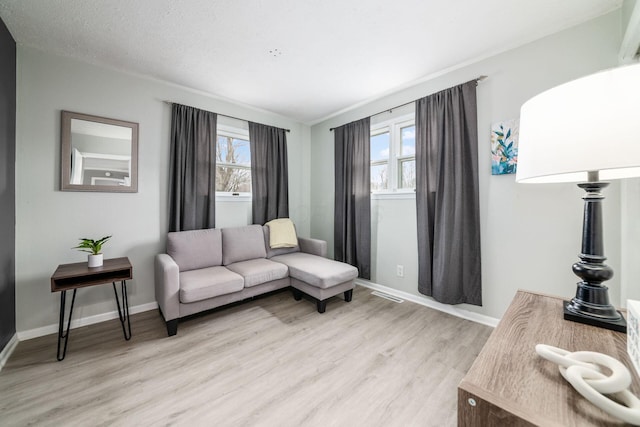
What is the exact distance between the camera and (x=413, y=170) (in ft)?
9.44

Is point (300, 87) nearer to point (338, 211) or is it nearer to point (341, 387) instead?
point (338, 211)

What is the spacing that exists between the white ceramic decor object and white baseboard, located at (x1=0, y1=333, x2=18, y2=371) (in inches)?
122

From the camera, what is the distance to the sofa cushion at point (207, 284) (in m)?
2.12

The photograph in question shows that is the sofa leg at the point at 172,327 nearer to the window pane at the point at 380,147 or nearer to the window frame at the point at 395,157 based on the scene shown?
the window frame at the point at 395,157

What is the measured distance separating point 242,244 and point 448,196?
2.43 metres

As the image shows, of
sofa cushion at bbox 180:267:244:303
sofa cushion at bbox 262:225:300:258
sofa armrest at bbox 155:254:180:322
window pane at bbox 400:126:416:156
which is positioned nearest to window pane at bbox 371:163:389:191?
window pane at bbox 400:126:416:156

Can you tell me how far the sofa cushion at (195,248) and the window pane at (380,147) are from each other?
226 cm

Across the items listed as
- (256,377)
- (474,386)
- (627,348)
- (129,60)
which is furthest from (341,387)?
(129,60)

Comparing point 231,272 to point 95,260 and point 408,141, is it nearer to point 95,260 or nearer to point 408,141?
point 95,260

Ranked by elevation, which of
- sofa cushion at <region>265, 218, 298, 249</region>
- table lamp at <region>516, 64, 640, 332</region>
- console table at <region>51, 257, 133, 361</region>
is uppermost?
table lamp at <region>516, 64, 640, 332</region>

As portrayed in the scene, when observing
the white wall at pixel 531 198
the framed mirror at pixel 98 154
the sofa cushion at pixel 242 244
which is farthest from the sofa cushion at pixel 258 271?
the white wall at pixel 531 198

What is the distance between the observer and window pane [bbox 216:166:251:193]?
3217 millimetres

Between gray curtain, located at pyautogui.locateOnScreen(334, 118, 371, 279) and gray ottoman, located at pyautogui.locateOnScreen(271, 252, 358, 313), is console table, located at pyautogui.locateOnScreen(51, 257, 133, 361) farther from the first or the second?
gray curtain, located at pyautogui.locateOnScreen(334, 118, 371, 279)

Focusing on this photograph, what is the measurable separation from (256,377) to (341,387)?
1.88ft
